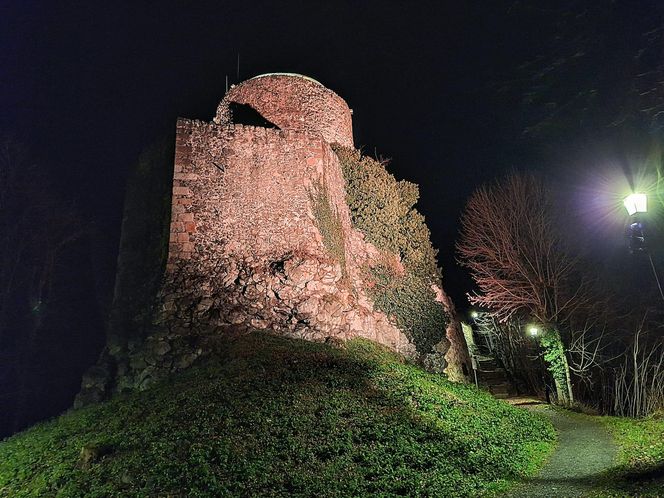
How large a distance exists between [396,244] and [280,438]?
398 inches

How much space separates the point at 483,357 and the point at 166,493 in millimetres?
19662

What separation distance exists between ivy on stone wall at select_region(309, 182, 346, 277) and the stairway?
9116 millimetres

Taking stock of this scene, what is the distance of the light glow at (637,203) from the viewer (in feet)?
21.7

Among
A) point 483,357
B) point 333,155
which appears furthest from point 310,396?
point 483,357

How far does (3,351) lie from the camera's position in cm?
1617

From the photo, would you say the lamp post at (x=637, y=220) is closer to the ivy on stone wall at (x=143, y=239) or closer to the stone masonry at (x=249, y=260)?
the stone masonry at (x=249, y=260)

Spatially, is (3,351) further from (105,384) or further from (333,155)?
(333,155)

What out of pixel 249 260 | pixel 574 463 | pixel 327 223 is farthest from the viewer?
pixel 327 223

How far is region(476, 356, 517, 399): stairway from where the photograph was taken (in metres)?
18.9

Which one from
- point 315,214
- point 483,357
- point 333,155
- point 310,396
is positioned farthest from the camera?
point 483,357

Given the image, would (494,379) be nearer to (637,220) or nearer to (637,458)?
(637,458)

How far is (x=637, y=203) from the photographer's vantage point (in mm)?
6617

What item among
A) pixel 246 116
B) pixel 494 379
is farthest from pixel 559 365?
pixel 246 116

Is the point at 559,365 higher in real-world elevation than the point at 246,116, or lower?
lower
